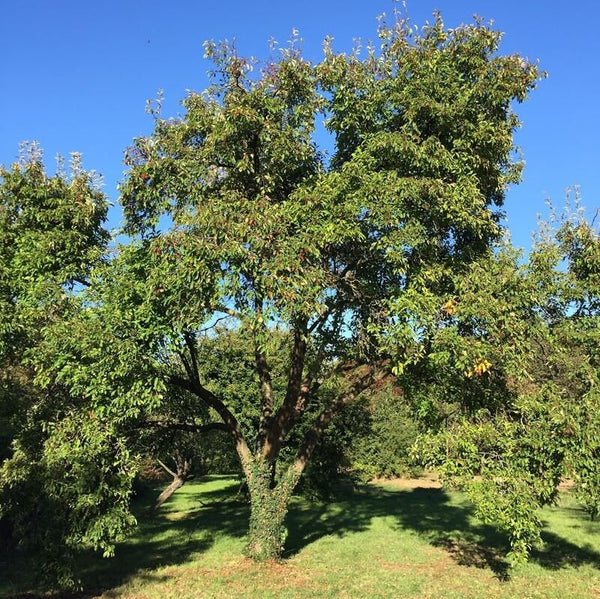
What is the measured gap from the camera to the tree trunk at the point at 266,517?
1212 cm

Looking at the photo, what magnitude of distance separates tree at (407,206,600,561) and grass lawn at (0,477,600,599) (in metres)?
2.94

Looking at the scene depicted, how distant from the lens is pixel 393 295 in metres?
9.69

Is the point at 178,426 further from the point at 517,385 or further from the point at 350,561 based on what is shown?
the point at 517,385

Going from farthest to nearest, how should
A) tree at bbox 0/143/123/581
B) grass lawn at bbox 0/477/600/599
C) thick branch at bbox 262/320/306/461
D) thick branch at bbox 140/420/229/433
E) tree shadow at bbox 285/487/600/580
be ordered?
tree shadow at bbox 285/487/600/580, thick branch at bbox 262/320/306/461, thick branch at bbox 140/420/229/433, grass lawn at bbox 0/477/600/599, tree at bbox 0/143/123/581

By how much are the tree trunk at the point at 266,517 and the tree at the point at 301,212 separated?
0.12 feet

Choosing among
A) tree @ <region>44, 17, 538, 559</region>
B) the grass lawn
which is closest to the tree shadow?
the grass lawn

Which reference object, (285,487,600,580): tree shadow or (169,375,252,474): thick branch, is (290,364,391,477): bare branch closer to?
(169,375,252,474): thick branch

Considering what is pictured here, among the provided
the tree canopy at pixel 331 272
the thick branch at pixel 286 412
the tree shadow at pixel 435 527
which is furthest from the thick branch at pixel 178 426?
the tree shadow at pixel 435 527

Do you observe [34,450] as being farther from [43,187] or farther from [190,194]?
[190,194]

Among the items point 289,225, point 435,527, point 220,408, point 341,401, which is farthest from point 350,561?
point 289,225

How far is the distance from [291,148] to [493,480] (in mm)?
7324

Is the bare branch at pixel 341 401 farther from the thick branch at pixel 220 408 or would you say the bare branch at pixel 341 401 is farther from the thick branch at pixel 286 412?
the thick branch at pixel 220 408

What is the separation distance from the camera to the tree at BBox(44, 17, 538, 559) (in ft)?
28.2

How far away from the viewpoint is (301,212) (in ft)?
31.2
